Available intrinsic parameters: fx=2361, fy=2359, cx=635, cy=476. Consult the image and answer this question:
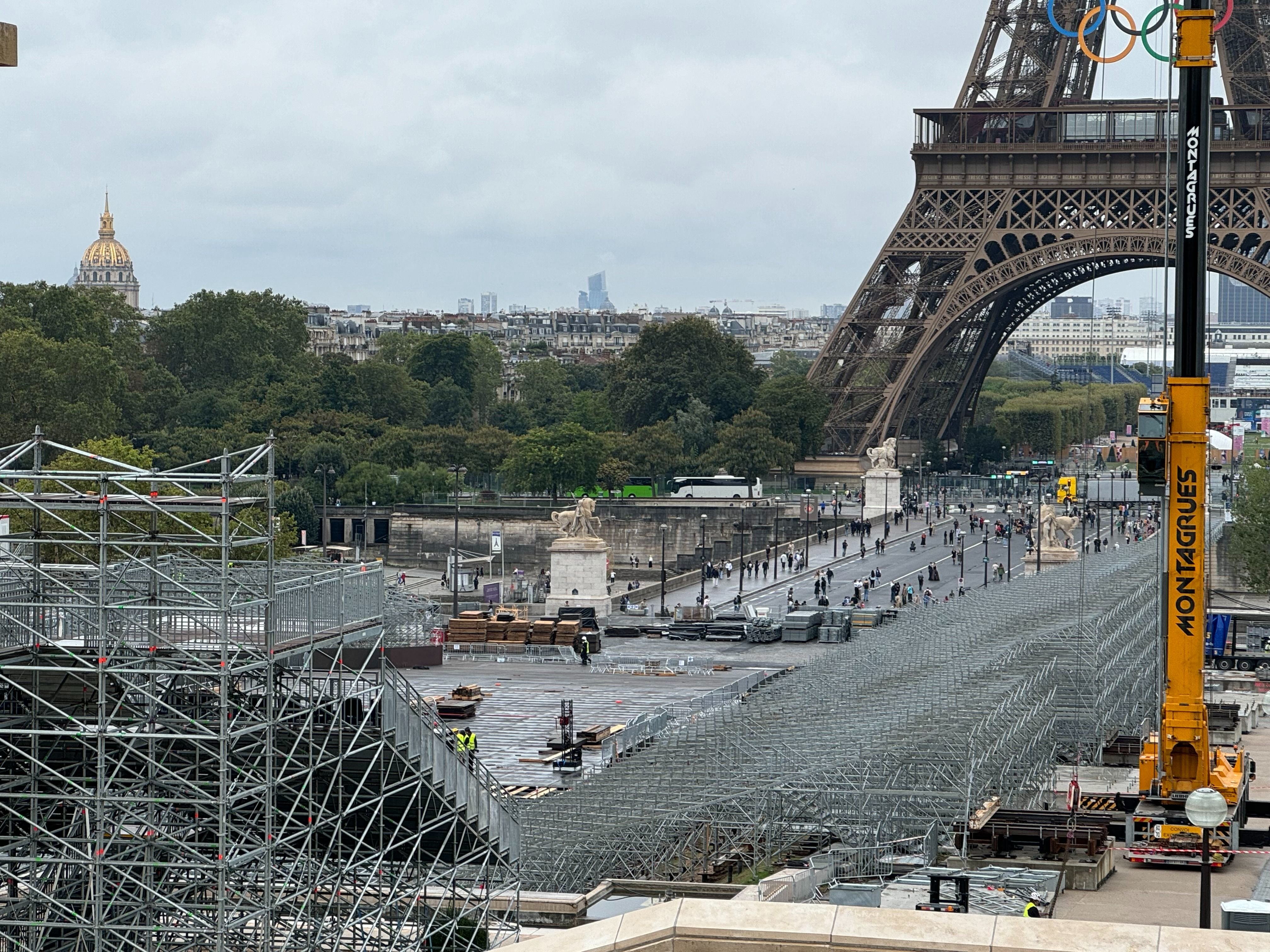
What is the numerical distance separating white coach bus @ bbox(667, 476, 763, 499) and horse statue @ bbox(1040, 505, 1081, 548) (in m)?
24.1

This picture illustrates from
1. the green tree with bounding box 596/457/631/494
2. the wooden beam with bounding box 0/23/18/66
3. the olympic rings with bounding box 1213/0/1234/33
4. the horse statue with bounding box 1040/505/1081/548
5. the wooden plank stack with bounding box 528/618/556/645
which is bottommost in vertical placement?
the wooden plank stack with bounding box 528/618/556/645

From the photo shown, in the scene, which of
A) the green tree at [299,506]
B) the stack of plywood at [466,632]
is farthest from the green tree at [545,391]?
the stack of plywood at [466,632]

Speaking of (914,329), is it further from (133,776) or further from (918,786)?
(133,776)

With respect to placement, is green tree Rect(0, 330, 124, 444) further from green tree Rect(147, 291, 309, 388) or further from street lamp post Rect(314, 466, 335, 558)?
green tree Rect(147, 291, 309, 388)

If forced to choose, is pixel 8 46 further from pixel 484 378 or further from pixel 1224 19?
pixel 484 378

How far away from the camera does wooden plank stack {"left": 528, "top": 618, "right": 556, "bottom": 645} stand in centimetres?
5591

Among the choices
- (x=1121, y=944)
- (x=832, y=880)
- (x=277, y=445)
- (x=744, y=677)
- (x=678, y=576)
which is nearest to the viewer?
(x=1121, y=944)

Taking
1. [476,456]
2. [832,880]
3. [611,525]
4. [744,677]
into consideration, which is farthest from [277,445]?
Answer: [832,880]

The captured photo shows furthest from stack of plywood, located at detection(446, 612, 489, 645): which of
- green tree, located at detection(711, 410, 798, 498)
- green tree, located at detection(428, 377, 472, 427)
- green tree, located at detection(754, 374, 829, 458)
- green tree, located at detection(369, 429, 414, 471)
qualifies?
green tree, located at detection(428, 377, 472, 427)

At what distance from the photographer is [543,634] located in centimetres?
5600

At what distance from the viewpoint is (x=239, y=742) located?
20.1 m

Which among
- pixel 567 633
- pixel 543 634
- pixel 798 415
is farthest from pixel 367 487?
pixel 567 633

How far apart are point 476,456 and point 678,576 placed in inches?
1148

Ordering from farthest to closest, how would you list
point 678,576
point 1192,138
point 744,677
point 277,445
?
1. point 277,445
2. point 678,576
3. point 744,677
4. point 1192,138
